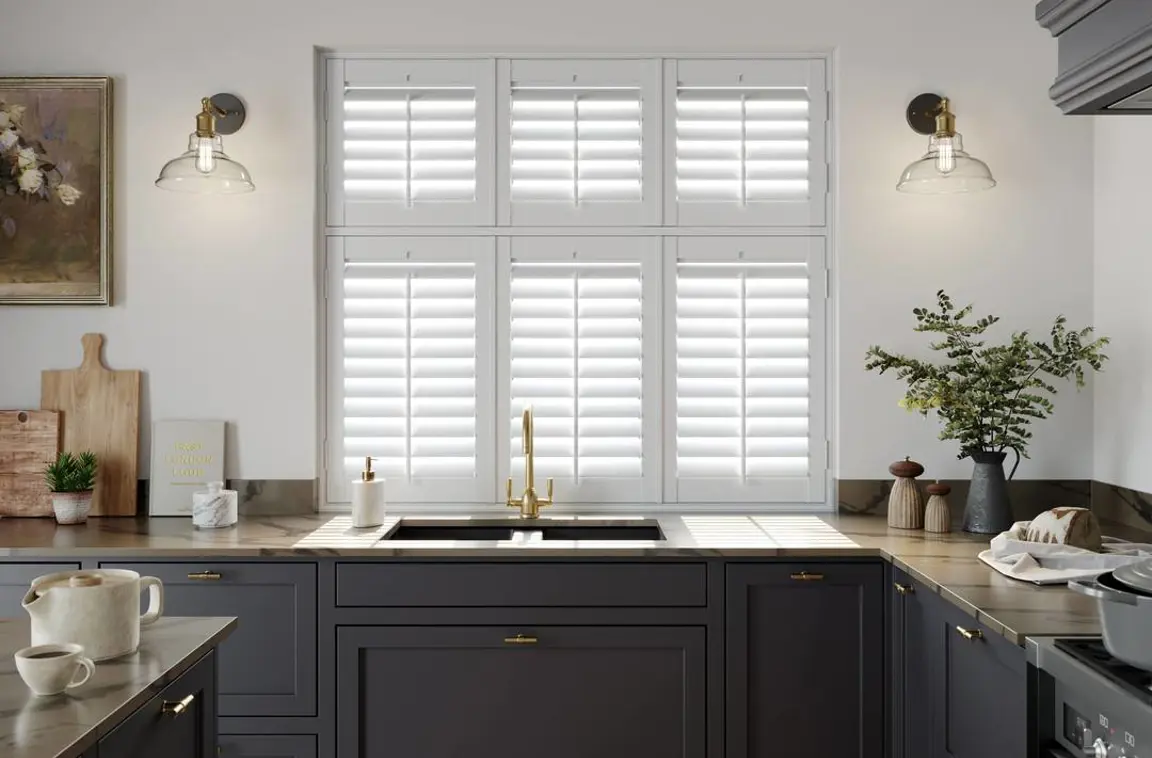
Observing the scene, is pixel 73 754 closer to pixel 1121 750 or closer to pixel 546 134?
pixel 1121 750

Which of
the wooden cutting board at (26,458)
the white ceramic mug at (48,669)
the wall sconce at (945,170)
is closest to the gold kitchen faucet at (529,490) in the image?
the wall sconce at (945,170)

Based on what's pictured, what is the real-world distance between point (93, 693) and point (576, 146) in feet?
7.49

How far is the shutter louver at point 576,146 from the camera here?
3.21 metres

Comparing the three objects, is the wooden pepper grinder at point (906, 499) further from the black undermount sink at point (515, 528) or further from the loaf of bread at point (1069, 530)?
the black undermount sink at point (515, 528)

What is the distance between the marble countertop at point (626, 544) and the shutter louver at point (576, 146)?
111 cm

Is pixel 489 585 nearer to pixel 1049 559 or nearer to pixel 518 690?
pixel 518 690

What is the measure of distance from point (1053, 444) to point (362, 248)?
2332 mm

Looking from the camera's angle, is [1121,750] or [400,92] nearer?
[1121,750]

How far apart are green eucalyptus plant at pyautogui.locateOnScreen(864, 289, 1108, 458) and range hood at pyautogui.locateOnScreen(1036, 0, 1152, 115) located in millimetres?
1164

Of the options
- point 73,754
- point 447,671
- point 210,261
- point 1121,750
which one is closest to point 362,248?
point 210,261

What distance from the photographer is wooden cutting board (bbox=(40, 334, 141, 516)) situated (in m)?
3.12

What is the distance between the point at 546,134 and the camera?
10.5 ft

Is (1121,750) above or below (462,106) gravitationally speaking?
below

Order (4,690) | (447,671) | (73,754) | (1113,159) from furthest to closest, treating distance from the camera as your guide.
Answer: (1113,159), (447,671), (4,690), (73,754)
